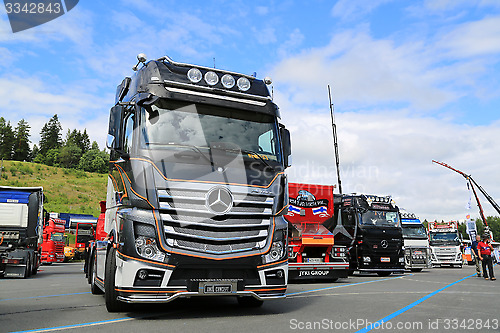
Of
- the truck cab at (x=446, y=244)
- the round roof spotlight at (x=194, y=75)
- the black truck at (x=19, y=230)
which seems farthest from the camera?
the truck cab at (x=446, y=244)

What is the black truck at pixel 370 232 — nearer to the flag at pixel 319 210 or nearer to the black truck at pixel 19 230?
the flag at pixel 319 210

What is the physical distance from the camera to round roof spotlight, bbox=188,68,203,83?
281 inches

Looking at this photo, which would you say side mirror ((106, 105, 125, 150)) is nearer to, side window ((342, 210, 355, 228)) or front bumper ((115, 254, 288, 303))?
front bumper ((115, 254, 288, 303))

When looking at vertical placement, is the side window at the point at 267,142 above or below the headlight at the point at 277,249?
above

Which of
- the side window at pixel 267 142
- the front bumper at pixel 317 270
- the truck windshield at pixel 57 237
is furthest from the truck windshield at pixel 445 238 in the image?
the side window at pixel 267 142

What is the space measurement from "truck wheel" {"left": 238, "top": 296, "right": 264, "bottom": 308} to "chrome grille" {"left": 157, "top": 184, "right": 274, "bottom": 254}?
175 centimetres

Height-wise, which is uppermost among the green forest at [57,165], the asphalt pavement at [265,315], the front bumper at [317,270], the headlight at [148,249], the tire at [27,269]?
the green forest at [57,165]

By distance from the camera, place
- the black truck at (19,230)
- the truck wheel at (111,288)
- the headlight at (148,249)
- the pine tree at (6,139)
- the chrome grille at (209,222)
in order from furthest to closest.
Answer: the pine tree at (6,139) → the black truck at (19,230) → the truck wheel at (111,288) → the chrome grille at (209,222) → the headlight at (148,249)

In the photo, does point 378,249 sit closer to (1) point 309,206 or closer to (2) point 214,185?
(1) point 309,206

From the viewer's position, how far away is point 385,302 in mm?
8938

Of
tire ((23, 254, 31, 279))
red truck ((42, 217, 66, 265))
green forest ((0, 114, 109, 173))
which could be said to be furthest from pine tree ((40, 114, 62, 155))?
tire ((23, 254, 31, 279))

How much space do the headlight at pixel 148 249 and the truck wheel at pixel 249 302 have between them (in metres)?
2.47

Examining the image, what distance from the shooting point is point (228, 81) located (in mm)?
7359

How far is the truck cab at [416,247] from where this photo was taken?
81.7ft
